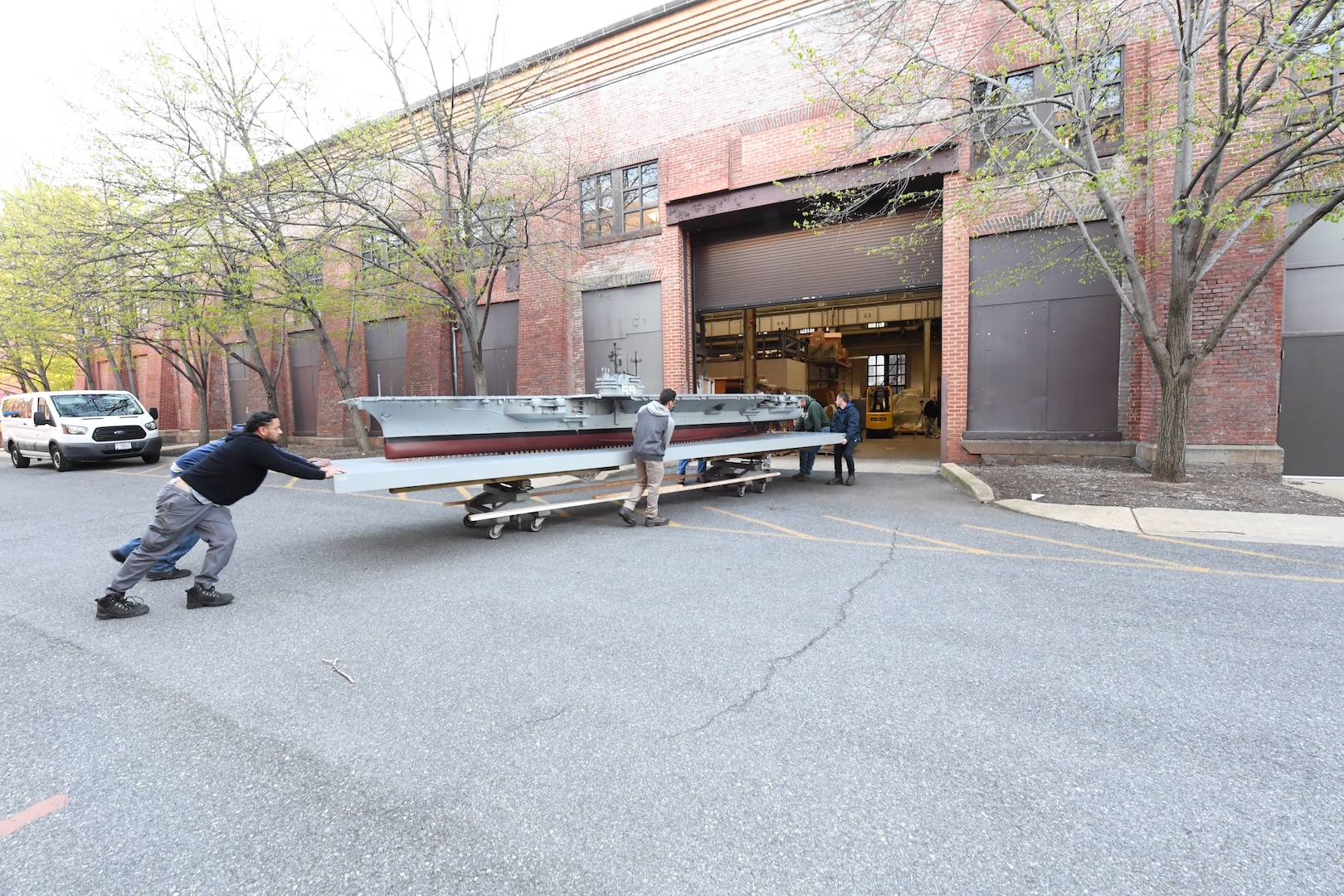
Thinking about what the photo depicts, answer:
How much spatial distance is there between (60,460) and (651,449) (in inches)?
698

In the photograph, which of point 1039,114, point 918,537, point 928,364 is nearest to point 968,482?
point 918,537

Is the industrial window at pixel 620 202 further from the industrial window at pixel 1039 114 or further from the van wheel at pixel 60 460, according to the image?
the van wheel at pixel 60 460

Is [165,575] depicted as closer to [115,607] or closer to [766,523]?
[115,607]

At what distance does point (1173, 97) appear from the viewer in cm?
1021

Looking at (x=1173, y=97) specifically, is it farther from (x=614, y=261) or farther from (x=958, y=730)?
(x=958, y=730)

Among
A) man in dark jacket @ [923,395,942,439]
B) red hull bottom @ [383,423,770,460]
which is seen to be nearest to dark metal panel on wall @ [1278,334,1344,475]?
red hull bottom @ [383,423,770,460]

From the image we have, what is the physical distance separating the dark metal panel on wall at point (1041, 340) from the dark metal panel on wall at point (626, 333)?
749 centimetres

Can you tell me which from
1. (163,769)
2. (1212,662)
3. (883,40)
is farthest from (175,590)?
(883,40)

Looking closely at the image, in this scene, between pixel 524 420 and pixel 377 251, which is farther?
pixel 377 251

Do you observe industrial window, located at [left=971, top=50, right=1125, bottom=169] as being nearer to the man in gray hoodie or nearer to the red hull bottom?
the man in gray hoodie

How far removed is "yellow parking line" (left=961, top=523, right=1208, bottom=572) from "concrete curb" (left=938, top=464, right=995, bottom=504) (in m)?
1.71

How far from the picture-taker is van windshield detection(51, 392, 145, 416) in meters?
15.6

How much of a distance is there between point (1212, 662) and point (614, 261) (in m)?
14.6

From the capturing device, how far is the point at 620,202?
1565 cm
